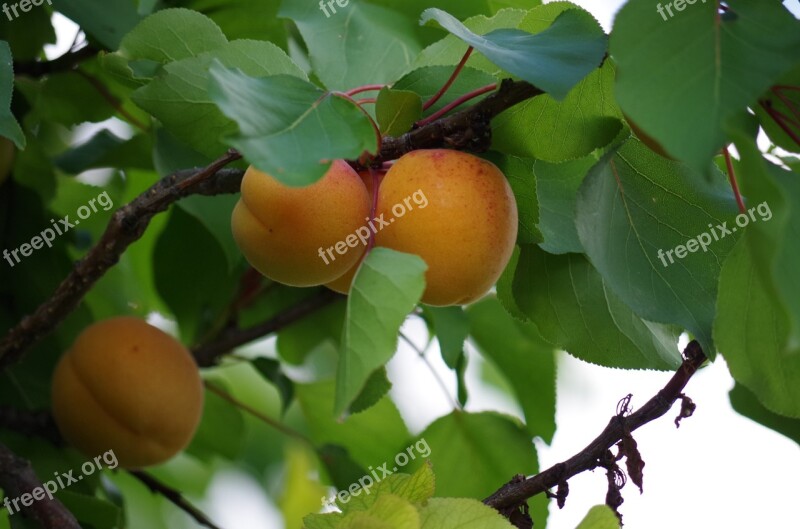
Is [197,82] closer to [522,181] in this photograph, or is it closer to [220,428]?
[522,181]

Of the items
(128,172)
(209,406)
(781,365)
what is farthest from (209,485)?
(781,365)

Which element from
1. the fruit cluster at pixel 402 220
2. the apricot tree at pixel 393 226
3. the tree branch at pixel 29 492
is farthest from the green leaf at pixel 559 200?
the tree branch at pixel 29 492

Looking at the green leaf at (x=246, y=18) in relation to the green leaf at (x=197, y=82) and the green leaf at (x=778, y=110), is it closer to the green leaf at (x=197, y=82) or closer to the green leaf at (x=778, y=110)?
the green leaf at (x=197, y=82)

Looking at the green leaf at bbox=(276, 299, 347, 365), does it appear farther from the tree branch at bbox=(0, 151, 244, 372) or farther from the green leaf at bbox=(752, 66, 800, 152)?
the green leaf at bbox=(752, 66, 800, 152)

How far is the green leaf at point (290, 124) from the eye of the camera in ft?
1.83

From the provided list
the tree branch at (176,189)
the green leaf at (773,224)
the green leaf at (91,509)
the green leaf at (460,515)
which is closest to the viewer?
the green leaf at (773,224)

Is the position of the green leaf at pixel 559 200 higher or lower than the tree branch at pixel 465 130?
lower

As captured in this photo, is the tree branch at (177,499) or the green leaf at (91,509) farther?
the tree branch at (177,499)

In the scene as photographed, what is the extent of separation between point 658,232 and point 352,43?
430mm

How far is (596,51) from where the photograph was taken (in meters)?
0.67

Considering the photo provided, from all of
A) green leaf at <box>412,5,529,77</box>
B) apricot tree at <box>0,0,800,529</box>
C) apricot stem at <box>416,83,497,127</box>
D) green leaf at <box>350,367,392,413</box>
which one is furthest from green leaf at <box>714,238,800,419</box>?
green leaf at <box>350,367,392,413</box>

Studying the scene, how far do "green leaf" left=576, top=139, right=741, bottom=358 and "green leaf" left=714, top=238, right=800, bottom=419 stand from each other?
81 mm

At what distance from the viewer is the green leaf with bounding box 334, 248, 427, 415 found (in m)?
0.55

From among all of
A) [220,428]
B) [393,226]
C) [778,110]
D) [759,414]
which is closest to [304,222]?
[393,226]
